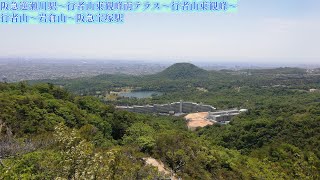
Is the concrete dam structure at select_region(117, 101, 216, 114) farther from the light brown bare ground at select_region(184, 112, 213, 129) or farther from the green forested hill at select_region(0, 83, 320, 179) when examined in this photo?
the green forested hill at select_region(0, 83, 320, 179)

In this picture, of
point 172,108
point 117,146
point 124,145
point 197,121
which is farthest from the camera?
point 172,108

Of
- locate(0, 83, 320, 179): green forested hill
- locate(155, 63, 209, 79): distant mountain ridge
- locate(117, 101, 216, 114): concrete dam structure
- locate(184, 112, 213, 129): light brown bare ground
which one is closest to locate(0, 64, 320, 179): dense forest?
locate(0, 83, 320, 179): green forested hill

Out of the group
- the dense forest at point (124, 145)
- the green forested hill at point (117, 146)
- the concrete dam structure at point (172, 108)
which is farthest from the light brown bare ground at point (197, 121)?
the green forested hill at point (117, 146)

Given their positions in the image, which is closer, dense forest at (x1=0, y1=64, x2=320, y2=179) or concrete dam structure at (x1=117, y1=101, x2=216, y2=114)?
dense forest at (x1=0, y1=64, x2=320, y2=179)

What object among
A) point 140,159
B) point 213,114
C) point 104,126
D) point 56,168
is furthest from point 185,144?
point 213,114

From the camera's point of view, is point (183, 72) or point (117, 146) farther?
point (183, 72)

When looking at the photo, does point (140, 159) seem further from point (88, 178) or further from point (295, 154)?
point (295, 154)

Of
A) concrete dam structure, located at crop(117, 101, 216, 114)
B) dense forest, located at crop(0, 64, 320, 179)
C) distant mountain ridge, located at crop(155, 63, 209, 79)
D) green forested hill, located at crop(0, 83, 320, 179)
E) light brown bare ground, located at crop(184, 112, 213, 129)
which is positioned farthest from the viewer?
distant mountain ridge, located at crop(155, 63, 209, 79)

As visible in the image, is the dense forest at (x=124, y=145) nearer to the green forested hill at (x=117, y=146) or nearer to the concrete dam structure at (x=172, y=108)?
the green forested hill at (x=117, y=146)

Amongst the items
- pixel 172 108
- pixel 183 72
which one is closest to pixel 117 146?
pixel 172 108

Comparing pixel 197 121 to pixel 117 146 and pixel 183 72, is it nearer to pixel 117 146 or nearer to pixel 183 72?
pixel 117 146
